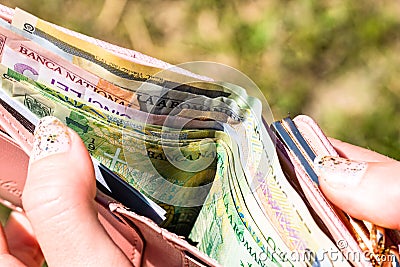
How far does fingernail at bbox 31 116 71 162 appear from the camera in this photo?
2.57 ft

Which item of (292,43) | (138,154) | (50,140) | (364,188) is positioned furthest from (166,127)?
(292,43)

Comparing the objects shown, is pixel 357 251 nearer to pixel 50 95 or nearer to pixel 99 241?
pixel 99 241

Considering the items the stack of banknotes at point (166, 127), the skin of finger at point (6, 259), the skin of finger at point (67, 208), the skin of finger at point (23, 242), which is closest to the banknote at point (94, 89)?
the stack of banknotes at point (166, 127)

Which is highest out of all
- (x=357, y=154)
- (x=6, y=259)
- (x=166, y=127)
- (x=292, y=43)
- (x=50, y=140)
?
(x=292, y=43)

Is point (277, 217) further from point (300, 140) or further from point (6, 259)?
point (6, 259)

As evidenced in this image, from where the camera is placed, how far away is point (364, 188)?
2.98ft

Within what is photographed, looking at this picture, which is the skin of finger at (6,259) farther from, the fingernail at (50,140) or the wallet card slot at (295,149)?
the wallet card slot at (295,149)

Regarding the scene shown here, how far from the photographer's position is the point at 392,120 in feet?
5.55

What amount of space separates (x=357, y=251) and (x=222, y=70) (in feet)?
2.46

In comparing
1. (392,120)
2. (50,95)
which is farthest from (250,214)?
(392,120)

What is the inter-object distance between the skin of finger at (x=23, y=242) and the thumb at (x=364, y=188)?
0.63m

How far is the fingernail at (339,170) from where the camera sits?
0.89 meters

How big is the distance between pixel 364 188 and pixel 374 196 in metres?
0.02

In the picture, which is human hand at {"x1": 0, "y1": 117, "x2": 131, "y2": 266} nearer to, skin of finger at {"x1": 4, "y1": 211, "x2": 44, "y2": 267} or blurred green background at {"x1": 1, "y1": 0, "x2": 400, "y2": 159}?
skin of finger at {"x1": 4, "y1": 211, "x2": 44, "y2": 267}
